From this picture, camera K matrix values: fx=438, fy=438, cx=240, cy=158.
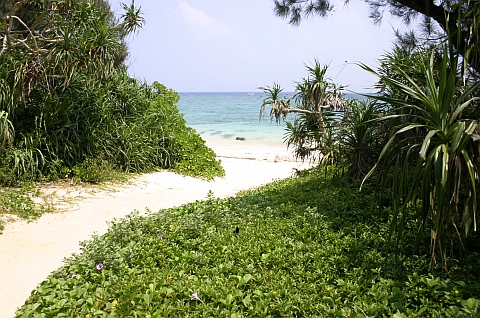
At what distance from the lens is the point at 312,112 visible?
8094mm

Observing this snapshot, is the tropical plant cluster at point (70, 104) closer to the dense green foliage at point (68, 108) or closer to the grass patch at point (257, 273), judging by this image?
the dense green foliage at point (68, 108)

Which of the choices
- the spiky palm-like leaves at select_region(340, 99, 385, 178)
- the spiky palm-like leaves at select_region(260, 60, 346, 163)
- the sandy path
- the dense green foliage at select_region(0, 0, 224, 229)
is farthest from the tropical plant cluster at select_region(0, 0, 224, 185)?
the spiky palm-like leaves at select_region(340, 99, 385, 178)

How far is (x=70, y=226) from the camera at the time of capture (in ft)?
19.4

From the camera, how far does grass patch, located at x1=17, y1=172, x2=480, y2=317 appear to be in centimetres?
301

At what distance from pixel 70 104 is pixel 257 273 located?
22.4 feet

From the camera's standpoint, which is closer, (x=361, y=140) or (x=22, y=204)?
(x=361, y=140)

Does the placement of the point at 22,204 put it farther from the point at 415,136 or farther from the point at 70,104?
the point at 415,136

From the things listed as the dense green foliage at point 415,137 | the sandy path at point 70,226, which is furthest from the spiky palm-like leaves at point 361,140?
the sandy path at point 70,226

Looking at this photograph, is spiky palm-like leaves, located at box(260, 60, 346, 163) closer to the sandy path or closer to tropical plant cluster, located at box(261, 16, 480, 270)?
tropical plant cluster, located at box(261, 16, 480, 270)

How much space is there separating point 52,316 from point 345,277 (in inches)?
85.8

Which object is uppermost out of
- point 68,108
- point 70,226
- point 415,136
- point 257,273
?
point 415,136

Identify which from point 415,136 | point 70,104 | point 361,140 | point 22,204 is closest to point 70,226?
point 22,204

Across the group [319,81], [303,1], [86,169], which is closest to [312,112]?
[319,81]

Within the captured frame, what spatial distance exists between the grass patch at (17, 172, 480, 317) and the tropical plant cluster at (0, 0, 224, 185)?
402cm
